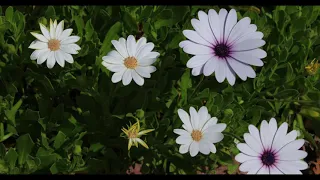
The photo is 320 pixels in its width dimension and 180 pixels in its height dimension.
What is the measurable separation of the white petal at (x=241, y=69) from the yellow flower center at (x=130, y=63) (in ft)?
1.06

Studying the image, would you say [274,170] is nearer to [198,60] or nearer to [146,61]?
[198,60]

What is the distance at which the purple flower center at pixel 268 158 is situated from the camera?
1.64 m

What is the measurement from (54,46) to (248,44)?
679mm

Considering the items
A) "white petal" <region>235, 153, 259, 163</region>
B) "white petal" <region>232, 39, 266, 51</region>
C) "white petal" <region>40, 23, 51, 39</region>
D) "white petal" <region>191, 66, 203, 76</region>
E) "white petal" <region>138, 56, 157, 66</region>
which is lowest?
"white petal" <region>235, 153, 259, 163</region>

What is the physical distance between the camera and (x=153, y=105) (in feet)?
6.91

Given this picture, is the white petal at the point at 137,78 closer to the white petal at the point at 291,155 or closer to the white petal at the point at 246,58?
the white petal at the point at 246,58

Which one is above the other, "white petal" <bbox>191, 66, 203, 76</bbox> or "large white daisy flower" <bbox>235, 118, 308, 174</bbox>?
"white petal" <bbox>191, 66, 203, 76</bbox>

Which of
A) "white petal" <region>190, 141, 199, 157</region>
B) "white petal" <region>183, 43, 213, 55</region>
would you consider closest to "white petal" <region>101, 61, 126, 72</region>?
"white petal" <region>183, 43, 213, 55</region>

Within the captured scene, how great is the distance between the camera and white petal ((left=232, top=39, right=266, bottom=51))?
171 centimetres

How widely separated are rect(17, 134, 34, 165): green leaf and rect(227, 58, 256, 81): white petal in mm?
800

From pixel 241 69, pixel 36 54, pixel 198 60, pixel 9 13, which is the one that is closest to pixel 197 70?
pixel 198 60

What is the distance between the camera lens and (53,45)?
6.14ft

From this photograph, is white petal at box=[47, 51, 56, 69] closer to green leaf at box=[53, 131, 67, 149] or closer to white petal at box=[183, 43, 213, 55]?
green leaf at box=[53, 131, 67, 149]
